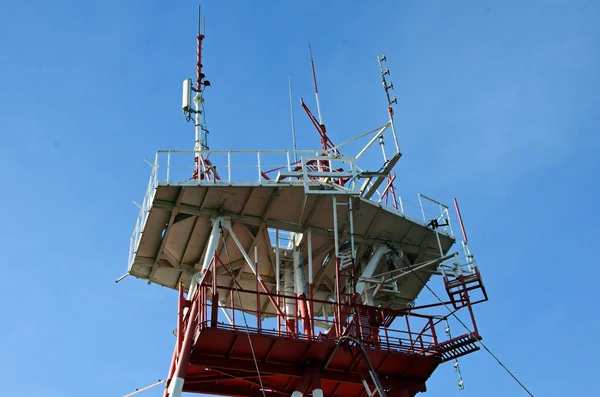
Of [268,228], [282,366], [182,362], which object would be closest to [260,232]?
[268,228]

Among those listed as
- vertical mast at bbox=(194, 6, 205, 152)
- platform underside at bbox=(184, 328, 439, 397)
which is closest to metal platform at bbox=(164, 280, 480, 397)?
platform underside at bbox=(184, 328, 439, 397)

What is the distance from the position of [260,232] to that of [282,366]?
19.5 ft

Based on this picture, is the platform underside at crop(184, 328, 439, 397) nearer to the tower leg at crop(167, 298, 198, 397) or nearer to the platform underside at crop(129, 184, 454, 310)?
the tower leg at crop(167, 298, 198, 397)

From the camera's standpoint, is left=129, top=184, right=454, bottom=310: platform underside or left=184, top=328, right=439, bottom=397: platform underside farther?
left=129, top=184, right=454, bottom=310: platform underside

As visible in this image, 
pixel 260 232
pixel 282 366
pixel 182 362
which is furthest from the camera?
pixel 260 232

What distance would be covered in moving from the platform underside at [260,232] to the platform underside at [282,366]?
5333 millimetres

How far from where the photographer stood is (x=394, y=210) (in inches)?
1273

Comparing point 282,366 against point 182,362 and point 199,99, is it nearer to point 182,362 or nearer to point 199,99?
point 182,362

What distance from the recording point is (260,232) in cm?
3156

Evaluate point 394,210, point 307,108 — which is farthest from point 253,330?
point 307,108

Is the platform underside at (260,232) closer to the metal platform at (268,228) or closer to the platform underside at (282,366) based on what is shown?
the metal platform at (268,228)

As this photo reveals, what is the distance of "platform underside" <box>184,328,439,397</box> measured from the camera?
26.5m

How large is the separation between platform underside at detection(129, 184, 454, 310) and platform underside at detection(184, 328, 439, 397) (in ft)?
17.5

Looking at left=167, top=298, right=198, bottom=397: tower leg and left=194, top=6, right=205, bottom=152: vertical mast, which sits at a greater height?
left=194, top=6, right=205, bottom=152: vertical mast
